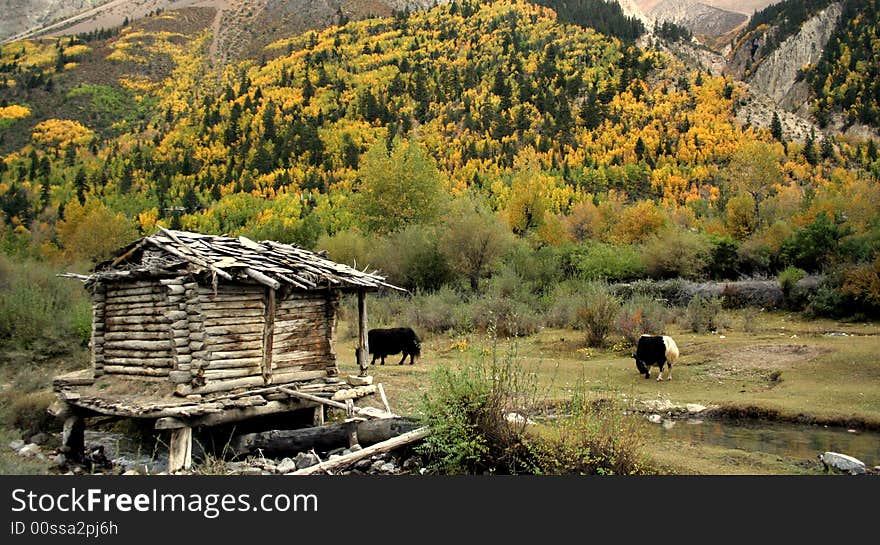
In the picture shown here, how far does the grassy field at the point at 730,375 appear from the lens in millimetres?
9617

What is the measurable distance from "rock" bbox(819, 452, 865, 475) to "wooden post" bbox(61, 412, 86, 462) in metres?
12.4

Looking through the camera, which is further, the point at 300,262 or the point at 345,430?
the point at 300,262

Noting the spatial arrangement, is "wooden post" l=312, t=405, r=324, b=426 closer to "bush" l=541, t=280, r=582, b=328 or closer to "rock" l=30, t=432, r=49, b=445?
"rock" l=30, t=432, r=49, b=445

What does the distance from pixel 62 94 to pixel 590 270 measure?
113187mm

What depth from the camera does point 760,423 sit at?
1198 centimetres

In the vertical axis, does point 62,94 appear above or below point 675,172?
above

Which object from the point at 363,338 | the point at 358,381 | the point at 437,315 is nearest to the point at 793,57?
the point at 437,315

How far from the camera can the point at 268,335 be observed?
1113 centimetres

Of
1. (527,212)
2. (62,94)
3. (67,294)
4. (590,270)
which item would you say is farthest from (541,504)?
(62,94)

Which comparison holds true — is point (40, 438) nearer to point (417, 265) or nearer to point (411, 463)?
point (411, 463)

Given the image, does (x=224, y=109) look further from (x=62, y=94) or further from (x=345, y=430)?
(x=345, y=430)

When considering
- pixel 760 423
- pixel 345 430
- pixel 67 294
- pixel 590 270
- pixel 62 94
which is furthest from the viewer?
pixel 62 94

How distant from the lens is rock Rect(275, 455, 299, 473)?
30.7 ft

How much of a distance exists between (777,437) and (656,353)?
4.89 meters
